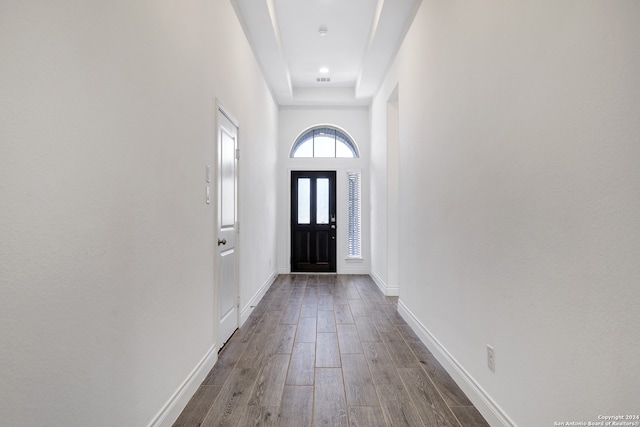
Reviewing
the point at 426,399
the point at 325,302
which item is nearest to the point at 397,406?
the point at 426,399

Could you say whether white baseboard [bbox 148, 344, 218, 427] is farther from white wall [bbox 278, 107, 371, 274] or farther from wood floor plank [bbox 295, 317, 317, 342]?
white wall [bbox 278, 107, 371, 274]

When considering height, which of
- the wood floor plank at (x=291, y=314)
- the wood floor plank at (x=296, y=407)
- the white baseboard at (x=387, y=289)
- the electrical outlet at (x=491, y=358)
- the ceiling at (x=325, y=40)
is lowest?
the wood floor plank at (x=296, y=407)

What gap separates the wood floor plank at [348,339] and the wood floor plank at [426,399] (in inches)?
19.8

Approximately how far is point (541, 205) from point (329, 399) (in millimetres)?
1596

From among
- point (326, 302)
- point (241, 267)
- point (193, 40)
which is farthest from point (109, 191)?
point (326, 302)

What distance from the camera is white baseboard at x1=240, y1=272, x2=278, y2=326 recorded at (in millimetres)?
3537

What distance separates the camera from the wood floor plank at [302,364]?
2.29 m

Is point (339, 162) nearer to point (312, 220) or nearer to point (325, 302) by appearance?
point (312, 220)

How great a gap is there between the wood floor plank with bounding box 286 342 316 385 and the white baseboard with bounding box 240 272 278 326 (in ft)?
2.74

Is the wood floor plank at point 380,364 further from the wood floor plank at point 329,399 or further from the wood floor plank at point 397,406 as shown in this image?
the wood floor plank at point 329,399

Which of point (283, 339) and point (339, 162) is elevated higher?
point (339, 162)

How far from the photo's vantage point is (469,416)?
6.14 feet

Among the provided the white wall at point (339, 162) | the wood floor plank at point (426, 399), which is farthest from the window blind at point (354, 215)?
the wood floor plank at point (426, 399)

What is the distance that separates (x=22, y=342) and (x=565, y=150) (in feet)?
6.09
